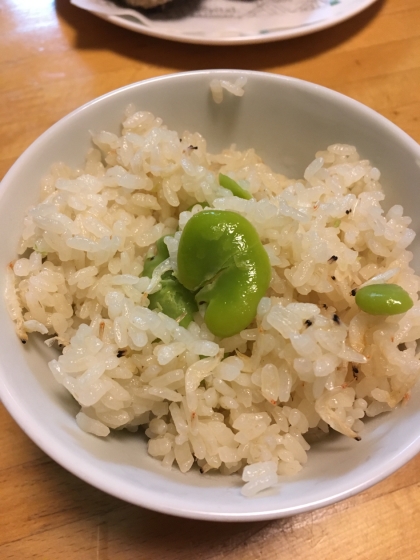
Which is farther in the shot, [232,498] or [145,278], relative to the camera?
[145,278]

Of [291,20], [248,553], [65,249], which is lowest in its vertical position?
[248,553]

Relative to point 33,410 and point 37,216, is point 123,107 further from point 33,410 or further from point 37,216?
point 33,410

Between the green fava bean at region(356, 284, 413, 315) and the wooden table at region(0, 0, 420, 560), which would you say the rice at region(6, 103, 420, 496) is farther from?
the wooden table at region(0, 0, 420, 560)

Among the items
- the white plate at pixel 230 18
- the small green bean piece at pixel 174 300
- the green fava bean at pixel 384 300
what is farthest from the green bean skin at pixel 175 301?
the white plate at pixel 230 18

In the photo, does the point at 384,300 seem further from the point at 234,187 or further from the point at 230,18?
the point at 230,18

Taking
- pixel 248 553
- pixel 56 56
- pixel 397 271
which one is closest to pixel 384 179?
pixel 397 271

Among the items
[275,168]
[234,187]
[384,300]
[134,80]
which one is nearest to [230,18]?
[134,80]
